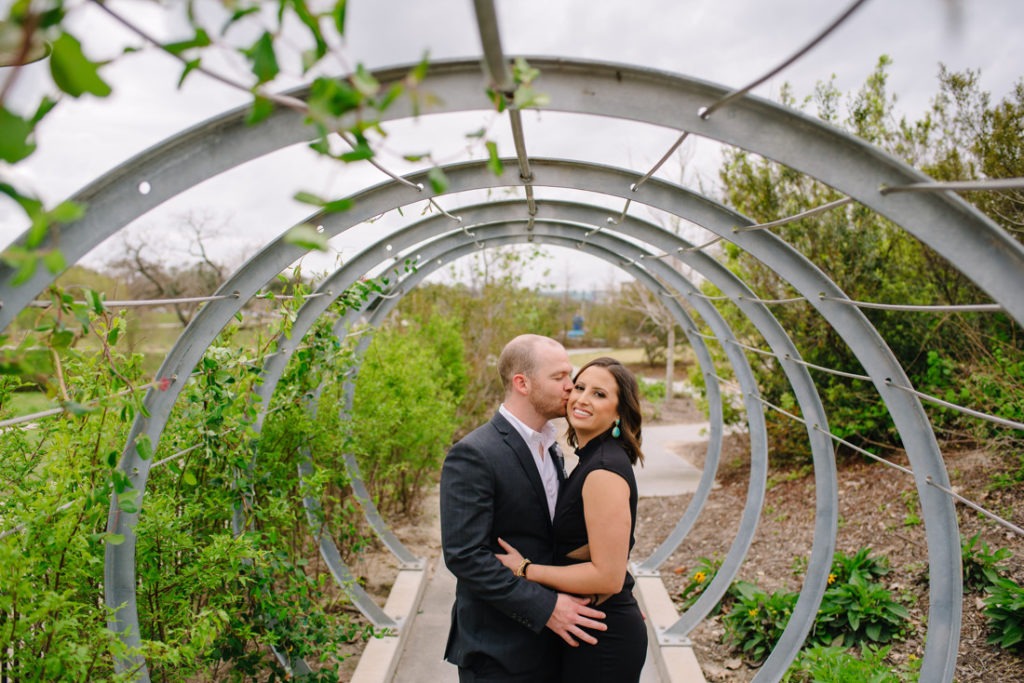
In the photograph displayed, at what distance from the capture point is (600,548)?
8.15ft

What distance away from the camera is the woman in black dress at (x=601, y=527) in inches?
98.3

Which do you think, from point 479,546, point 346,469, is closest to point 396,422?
point 346,469

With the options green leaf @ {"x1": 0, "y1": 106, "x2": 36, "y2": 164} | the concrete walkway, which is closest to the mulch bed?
the concrete walkway

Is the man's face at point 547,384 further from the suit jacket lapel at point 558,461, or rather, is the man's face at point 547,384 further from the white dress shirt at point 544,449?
the suit jacket lapel at point 558,461

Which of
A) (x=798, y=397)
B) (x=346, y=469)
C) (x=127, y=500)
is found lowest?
(x=346, y=469)

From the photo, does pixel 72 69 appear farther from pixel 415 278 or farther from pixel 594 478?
pixel 415 278

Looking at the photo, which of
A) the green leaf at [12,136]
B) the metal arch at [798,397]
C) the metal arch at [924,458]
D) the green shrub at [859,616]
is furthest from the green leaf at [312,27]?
the green shrub at [859,616]

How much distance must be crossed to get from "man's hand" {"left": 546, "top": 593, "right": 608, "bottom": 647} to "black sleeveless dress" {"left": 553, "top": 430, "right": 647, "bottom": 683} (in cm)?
9

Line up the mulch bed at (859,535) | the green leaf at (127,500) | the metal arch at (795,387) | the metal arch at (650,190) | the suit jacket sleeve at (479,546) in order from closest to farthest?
1. the green leaf at (127,500)
2. the suit jacket sleeve at (479,546)
3. the metal arch at (650,190)
4. the metal arch at (795,387)
5. the mulch bed at (859,535)

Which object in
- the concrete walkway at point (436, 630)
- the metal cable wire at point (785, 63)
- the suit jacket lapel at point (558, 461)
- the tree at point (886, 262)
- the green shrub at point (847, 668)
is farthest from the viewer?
the tree at point (886, 262)

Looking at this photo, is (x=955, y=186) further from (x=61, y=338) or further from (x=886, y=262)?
(x=886, y=262)

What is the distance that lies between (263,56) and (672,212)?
227cm

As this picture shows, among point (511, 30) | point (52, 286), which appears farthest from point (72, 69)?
point (511, 30)

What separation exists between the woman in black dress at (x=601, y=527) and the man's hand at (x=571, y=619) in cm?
4
